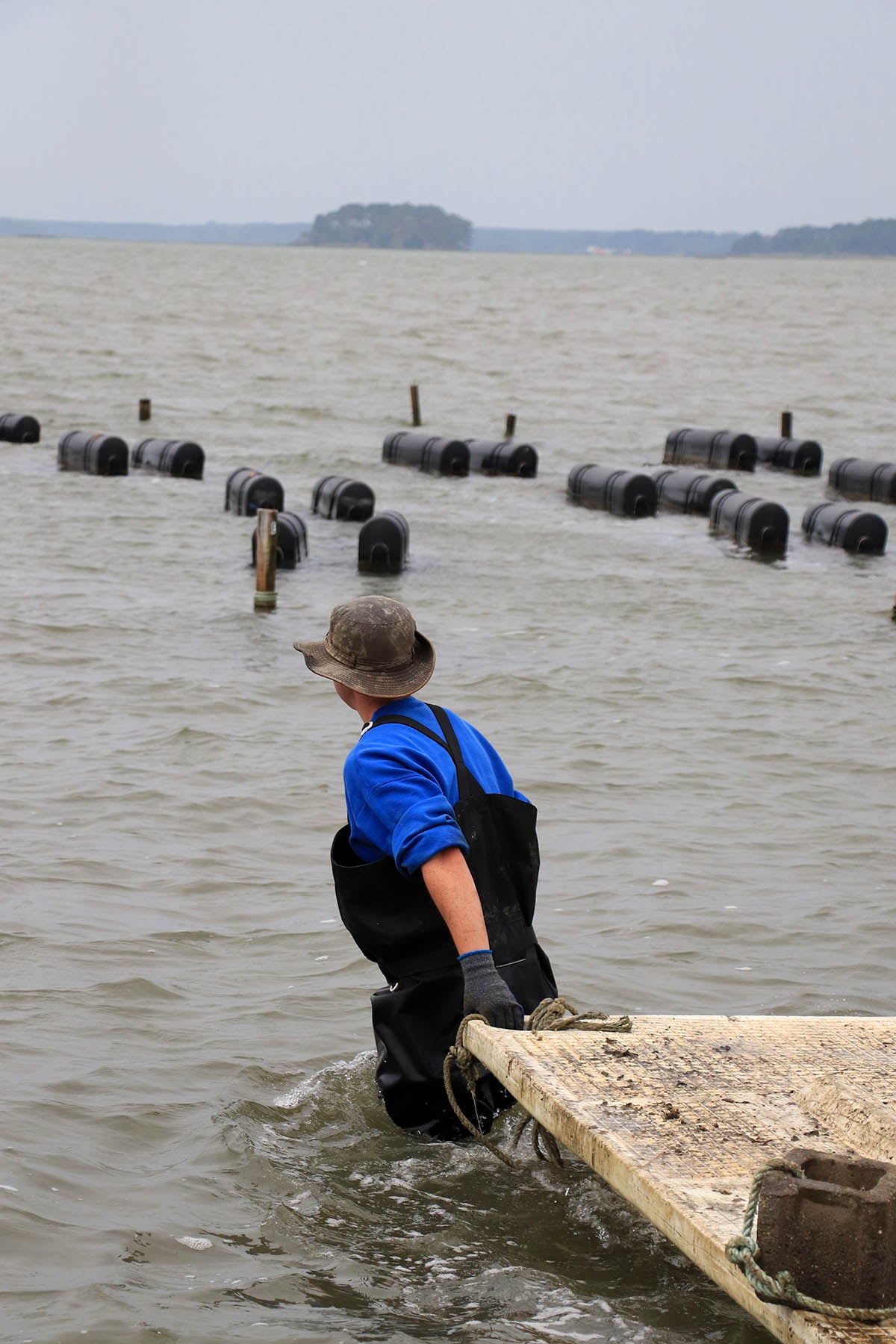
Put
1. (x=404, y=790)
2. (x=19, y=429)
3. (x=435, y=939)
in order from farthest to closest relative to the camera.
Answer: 1. (x=19, y=429)
2. (x=435, y=939)
3. (x=404, y=790)

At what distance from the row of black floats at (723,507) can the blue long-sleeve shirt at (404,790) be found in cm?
1646

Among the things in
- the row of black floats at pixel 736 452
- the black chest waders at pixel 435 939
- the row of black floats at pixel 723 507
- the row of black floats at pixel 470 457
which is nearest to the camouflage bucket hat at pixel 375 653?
the black chest waders at pixel 435 939

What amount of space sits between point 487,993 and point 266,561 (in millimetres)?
11182

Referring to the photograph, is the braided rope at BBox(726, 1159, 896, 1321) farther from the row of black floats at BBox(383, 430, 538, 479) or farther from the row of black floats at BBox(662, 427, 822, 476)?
the row of black floats at BBox(662, 427, 822, 476)

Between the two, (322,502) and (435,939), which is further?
(322,502)

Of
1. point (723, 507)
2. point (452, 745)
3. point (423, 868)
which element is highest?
point (452, 745)

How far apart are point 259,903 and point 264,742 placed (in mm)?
3069

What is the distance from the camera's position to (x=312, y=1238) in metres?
4.71

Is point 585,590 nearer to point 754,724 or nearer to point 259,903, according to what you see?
point 754,724

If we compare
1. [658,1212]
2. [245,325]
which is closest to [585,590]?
[658,1212]

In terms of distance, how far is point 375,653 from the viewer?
Result: 4684 millimetres

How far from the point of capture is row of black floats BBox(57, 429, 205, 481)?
24.9m

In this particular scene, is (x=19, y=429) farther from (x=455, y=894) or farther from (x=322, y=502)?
(x=455, y=894)

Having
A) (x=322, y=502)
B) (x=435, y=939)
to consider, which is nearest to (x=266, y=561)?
(x=322, y=502)
